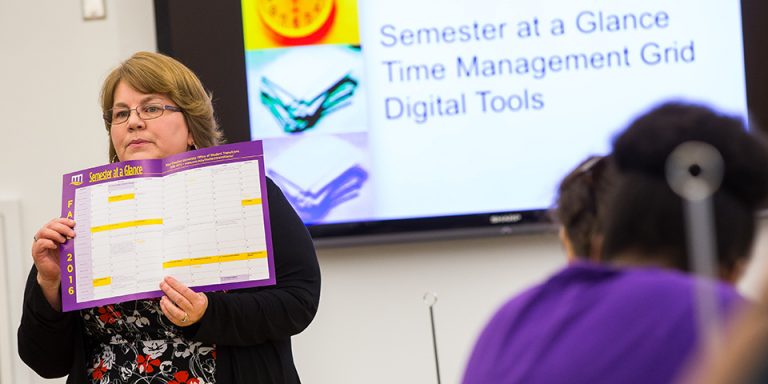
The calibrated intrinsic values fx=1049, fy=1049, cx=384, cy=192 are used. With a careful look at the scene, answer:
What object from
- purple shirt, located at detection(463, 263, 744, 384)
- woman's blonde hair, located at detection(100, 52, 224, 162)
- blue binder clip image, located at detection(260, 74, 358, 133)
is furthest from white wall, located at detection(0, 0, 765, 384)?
purple shirt, located at detection(463, 263, 744, 384)

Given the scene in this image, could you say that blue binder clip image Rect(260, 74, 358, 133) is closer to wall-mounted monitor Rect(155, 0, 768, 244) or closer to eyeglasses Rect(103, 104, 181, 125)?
wall-mounted monitor Rect(155, 0, 768, 244)

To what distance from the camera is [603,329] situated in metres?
1.12

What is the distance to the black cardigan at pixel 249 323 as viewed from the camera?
2.19 m

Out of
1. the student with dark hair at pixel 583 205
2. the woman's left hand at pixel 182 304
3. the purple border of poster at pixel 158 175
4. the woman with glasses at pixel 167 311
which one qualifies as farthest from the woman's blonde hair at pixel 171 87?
the student with dark hair at pixel 583 205

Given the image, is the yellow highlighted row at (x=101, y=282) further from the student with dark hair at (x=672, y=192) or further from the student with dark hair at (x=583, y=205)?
the student with dark hair at (x=672, y=192)

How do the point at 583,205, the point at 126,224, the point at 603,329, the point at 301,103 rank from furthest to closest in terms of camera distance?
the point at 301,103 → the point at 126,224 → the point at 583,205 → the point at 603,329

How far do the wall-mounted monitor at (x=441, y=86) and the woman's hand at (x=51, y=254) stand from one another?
132 cm

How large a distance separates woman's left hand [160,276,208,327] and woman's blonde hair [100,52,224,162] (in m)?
0.39

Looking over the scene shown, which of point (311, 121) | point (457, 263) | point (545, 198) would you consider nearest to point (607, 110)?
point (545, 198)

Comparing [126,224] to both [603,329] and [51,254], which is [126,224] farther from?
[603,329]

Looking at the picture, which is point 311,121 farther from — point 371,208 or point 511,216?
point 511,216

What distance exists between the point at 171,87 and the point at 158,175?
0.20 meters

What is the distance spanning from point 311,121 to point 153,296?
1.48m

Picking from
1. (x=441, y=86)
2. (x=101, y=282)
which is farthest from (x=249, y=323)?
(x=441, y=86)
